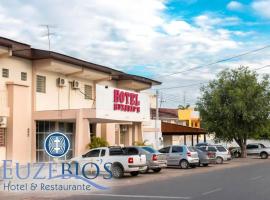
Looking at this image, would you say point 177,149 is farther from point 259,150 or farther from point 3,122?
point 259,150

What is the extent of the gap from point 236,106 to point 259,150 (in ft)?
24.5

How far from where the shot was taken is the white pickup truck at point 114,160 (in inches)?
993

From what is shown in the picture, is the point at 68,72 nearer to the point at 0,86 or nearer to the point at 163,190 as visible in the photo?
the point at 0,86

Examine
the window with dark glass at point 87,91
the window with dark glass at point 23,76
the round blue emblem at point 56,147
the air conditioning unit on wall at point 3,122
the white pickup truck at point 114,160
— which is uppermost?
the window with dark glass at point 23,76

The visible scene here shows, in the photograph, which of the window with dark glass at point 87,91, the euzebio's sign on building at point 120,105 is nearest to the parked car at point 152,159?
the euzebio's sign on building at point 120,105

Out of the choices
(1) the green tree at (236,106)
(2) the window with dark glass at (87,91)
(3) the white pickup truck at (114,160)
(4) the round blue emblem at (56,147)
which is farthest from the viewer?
(1) the green tree at (236,106)

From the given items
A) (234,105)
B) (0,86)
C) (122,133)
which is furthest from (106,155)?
(234,105)

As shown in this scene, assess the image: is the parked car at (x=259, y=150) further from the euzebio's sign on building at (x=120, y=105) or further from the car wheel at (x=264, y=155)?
the euzebio's sign on building at (x=120, y=105)

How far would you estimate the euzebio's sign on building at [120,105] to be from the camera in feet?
109

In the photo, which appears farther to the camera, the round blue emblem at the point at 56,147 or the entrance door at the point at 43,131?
the entrance door at the point at 43,131

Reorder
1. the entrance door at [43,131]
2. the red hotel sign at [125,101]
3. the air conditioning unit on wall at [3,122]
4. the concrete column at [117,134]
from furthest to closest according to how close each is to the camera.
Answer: the concrete column at [117,134]
the red hotel sign at [125,101]
the entrance door at [43,131]
the air conditioning unit on wall at [3,122]

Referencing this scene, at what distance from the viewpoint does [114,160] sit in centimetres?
2533

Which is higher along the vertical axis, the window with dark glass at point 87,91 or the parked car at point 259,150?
the window with dark glass at point 87,91

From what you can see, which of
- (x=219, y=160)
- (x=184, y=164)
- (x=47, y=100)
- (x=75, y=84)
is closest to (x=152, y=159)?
(x=184, y=164)
